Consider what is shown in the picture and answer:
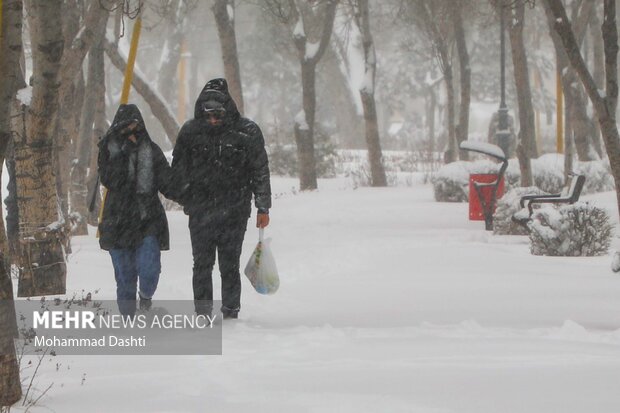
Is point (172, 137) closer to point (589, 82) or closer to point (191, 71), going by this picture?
point (589, 82)

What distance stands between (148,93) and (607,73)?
10439mm

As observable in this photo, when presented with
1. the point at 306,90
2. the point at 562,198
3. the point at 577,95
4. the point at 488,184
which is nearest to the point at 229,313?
the point at 562,198

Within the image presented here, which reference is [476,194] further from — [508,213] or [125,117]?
[125,117]

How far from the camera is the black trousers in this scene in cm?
731

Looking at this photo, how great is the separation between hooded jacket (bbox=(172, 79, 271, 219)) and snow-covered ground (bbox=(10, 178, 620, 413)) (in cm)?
94

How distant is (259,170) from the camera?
7.30 metres

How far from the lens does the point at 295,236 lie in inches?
586

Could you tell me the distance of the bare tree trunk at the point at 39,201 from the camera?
8.14 m

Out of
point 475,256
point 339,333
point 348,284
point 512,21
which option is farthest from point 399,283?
point 512,21

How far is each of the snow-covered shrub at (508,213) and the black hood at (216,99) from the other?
7.52 m

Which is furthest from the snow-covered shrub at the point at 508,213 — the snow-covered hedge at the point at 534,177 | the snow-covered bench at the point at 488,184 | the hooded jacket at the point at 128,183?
the hooded jacket at the point at 128,183

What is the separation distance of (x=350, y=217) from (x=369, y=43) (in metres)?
9.10

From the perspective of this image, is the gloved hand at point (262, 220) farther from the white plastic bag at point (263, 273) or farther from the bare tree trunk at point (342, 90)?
the bare tree trunk at point (342, 90)

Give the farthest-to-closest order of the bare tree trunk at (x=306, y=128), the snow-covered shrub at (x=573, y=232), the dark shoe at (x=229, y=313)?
1. the bare tree trunk at (x=306, y=128)
2. the snow-covered shrub at (x=573, y=232)
3. the dark shoe at (x=229, y=313)
